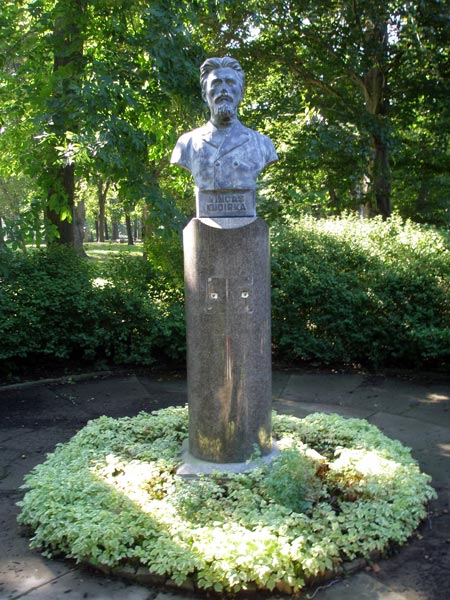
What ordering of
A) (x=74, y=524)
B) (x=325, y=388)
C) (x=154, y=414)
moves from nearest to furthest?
(x=74, y=524) < (x=154, y=414) < (x=325, y=388)

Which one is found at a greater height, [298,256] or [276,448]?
[298,256]

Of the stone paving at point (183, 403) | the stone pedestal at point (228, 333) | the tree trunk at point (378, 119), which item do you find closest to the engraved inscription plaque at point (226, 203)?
the stone pedestal at point (228, 333)

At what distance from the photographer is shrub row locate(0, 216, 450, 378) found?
8320 millimetres

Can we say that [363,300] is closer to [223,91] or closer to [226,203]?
[226,203]

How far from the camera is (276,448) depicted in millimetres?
5043

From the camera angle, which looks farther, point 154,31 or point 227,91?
point 154,31

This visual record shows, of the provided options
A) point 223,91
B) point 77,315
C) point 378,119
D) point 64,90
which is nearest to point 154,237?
point 77,315

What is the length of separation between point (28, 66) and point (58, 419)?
734 centimetres

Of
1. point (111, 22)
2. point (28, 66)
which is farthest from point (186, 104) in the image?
point (28, 66)

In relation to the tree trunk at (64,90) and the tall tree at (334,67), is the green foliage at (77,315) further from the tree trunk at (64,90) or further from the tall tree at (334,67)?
the tall tree at (334,67)

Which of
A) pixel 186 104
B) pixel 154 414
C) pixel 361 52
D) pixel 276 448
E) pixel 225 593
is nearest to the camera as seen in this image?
pixel 225 593

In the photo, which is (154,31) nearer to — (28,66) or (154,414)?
(28,66)

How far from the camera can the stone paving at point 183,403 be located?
348cm

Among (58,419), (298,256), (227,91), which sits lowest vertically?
(58,419)
